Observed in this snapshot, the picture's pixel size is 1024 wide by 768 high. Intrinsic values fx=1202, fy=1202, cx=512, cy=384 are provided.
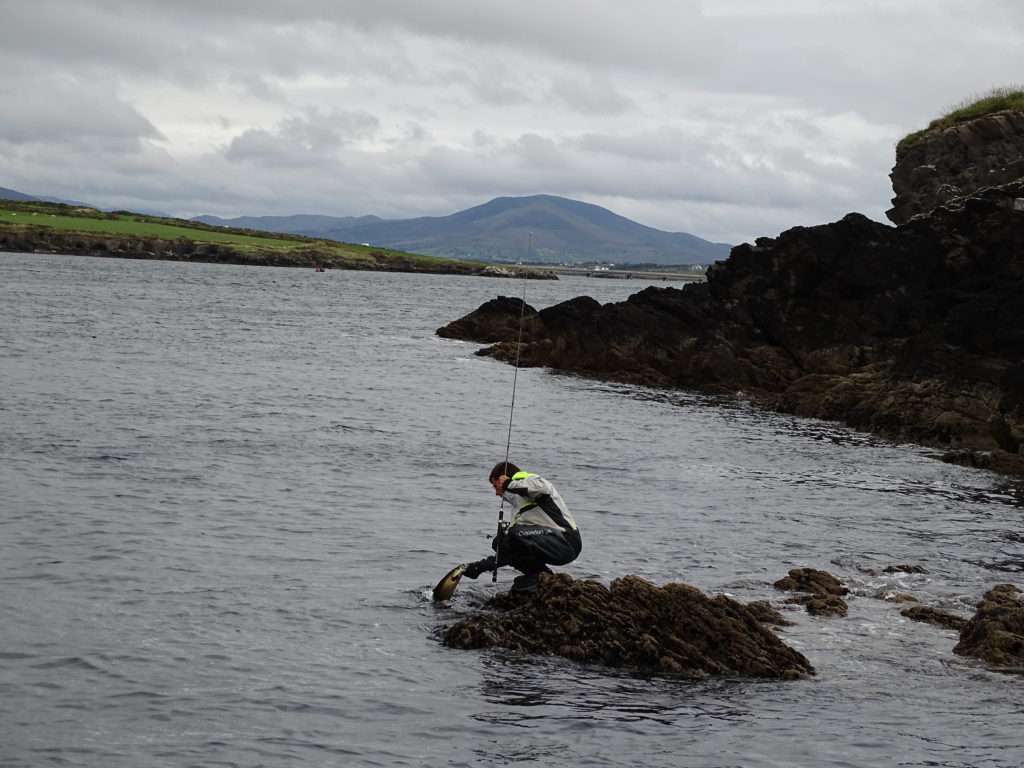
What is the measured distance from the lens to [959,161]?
185 ft

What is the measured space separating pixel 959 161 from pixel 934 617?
44389 mm

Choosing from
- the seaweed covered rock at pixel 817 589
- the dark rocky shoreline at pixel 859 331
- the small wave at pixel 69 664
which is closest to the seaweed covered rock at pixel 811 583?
the seaweed covered rock at pixel 817 589

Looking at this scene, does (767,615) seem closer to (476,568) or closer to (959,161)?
(476,568)

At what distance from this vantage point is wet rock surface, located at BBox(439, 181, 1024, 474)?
123 feet

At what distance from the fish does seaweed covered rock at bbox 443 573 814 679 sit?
1477 millimetres

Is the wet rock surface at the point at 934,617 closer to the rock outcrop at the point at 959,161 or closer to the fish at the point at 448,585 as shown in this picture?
the fish at the point at 448,585

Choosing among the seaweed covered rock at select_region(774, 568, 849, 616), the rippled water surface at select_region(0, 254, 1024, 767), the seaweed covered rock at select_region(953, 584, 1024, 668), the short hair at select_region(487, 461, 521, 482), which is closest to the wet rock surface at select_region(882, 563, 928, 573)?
the rippled water surface at select_region(0, 254, 1024, 767)

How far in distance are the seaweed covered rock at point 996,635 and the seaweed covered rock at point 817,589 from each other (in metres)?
1.99

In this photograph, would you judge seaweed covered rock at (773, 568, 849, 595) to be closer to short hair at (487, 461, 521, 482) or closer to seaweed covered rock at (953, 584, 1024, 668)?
seaweed covered rock at (953, 584, 1024, 668)

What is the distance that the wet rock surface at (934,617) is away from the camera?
1675cm

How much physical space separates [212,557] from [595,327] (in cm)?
4206

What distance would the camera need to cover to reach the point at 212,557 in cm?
1884

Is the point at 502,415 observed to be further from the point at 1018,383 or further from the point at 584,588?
the point at 584,588

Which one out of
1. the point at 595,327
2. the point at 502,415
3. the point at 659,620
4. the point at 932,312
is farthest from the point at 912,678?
the point at 595,327
